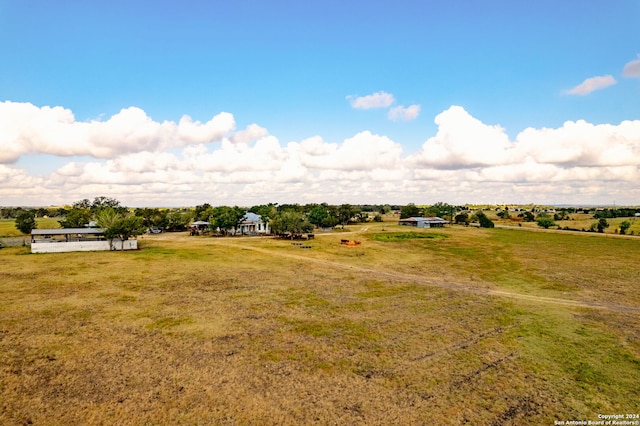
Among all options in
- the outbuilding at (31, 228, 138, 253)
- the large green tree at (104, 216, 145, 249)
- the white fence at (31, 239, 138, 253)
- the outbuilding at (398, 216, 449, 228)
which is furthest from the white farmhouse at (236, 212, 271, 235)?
the outbuilding at (398, 216, 449, 228)

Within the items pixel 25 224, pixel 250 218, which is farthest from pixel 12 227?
pixel 250 218

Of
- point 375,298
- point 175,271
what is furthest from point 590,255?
point 175,271

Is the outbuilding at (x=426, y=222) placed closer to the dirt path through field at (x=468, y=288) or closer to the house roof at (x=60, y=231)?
the dirt path through field at (x=468, y=288)

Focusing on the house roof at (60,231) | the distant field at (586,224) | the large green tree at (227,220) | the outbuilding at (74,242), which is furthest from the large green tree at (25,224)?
the distant field at (586,224)

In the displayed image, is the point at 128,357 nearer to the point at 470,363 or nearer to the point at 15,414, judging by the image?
the point at 15,414

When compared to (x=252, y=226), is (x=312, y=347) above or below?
below

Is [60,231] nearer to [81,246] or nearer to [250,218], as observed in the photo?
[81,246]
